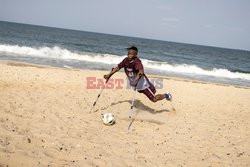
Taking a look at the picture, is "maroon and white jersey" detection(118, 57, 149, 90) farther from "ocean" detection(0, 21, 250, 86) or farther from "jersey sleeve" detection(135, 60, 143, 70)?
"ocean" detection(0, 21, 250, 86)

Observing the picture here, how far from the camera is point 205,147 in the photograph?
6.08 m

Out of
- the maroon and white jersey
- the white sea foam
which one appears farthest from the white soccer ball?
the white sea foam

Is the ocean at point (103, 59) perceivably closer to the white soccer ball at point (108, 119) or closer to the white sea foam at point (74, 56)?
the white sea foam at point (74, 56)

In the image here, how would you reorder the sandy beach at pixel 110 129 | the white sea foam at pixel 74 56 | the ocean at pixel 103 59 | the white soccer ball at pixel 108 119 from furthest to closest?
1. the white sea foam at pixel 74 56
2. the ocean at pixel 103 59
3. the white soccer ball at pixel 108 119
4. the sandy beach at pixel 110 129

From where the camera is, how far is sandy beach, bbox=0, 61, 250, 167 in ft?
16.1

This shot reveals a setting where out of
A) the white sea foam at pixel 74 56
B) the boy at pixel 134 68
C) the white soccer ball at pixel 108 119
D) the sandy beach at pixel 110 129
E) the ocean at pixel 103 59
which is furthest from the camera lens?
the white sea foam at pixel 74 56

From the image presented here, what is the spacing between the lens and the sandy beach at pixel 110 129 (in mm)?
4902

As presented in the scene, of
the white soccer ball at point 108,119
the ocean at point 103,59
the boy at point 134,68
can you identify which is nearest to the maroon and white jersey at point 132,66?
the boy at point 134,68

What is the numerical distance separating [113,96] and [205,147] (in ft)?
15.3

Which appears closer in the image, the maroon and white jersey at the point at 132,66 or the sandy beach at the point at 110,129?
the sandy beach at the point at 110,129

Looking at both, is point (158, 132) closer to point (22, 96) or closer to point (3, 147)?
point (3, 147)

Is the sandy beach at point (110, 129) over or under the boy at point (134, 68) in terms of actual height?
under

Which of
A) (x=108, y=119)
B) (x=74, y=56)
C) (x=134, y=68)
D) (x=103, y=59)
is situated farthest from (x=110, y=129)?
(x=103, y=59)

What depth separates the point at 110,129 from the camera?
21.9 ft
